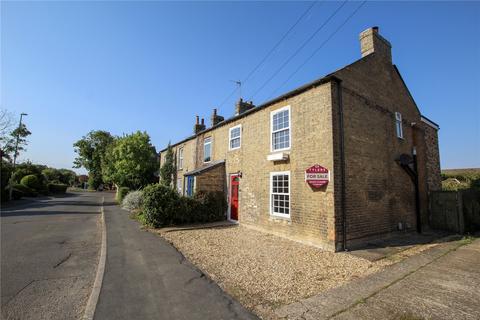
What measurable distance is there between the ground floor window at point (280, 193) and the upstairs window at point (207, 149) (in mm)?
7440

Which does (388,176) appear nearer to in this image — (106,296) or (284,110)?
(284,110)

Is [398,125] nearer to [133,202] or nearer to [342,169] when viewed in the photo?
[342,169]

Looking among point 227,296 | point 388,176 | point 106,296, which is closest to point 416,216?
point 388,176

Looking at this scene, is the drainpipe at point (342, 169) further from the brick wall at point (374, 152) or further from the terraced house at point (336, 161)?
the brick wall at point (374, 152)

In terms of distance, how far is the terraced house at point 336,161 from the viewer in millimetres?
8961

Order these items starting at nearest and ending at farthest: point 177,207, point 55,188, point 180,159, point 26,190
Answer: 1. point 177,207
2. point 180,159
3. point 26,190
4. point 55,188

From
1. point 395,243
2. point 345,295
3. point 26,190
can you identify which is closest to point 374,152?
point 395,243

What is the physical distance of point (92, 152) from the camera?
2377 inches

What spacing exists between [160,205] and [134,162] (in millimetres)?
18702

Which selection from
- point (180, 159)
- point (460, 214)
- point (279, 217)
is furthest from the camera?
point (180, 159)

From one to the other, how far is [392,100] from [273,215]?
8.51 metres

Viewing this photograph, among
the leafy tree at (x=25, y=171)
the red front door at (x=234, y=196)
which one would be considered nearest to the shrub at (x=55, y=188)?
the leafy tree at (x=25, y=171)

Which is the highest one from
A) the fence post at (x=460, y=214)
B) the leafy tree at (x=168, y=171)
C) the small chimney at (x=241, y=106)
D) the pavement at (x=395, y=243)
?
the small chimney at (x=241, y=106)

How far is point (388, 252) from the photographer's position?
8.15 meters
